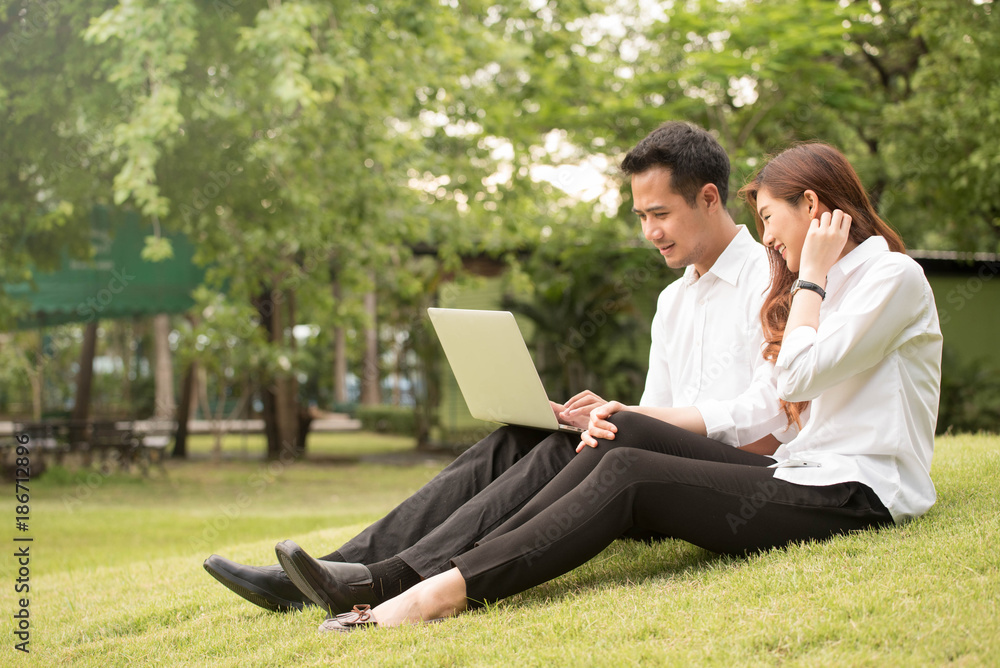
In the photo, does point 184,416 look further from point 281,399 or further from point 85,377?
point 281,399

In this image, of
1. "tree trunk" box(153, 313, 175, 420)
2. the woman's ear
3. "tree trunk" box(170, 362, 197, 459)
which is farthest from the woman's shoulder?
"tree trunk" box(153, 313, 175, 420)

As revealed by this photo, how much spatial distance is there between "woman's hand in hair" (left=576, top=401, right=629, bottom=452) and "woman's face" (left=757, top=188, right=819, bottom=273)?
2.50ft

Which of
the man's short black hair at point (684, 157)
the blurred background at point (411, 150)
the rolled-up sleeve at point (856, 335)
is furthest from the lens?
the blurred background at point (411, 150)

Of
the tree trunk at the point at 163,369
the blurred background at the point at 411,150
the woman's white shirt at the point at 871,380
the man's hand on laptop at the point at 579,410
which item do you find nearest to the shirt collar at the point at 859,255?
the woman's white shirt at the point at 871,380

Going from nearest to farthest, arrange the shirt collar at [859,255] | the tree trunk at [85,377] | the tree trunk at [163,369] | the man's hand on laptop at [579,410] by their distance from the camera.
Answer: the shirt collar at [859,255]
the man's hand on laptop at [579,410]
the tree trunk at [85,377]
the tree trunk at [163,369]

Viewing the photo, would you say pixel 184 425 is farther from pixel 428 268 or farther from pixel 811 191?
pixel 811 191

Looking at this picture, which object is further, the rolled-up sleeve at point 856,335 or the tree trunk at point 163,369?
the tree trunk at point 163,369

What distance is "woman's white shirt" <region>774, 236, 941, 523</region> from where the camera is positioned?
2.60 m

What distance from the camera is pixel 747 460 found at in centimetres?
300

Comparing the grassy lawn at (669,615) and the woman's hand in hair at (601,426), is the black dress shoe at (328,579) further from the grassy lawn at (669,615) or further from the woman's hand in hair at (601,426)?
the woman's hand in hair at (601,426)

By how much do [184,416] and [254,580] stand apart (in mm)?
15622

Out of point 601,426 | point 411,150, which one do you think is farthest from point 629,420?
point 411,150

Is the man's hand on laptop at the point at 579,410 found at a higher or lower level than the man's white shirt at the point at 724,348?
lower

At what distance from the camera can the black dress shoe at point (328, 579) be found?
276 cm
